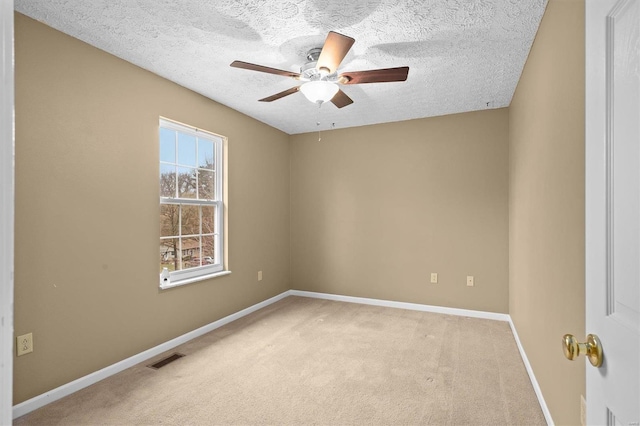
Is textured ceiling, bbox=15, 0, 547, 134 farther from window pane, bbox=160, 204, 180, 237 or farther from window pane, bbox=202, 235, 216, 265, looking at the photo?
window pane, bbox=202, 235, 216, 265

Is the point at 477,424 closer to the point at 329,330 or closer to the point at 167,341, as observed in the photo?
the point at 329,330

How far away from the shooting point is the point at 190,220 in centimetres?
347

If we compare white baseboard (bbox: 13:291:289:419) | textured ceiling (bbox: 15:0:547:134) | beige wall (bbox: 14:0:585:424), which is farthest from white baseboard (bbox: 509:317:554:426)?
white baseboard (bbox: 13:291:289:419)

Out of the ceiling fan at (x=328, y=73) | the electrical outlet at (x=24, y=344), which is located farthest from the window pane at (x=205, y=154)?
the electrical outlet at (x=24, y=344)

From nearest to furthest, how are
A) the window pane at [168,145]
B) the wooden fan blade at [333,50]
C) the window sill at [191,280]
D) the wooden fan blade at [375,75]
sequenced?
the wooden fan blade at [333,50]
the wooden fan blade at [375,75]
the window sill at [191,280]
the window pane at [168,145]

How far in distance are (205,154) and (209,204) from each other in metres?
0.56

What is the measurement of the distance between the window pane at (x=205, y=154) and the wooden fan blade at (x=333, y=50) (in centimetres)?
192

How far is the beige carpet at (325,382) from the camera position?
6.77ft

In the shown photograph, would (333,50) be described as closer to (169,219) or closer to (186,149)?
(186,149)

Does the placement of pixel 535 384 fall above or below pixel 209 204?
below

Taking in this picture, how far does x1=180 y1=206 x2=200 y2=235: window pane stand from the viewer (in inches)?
134
